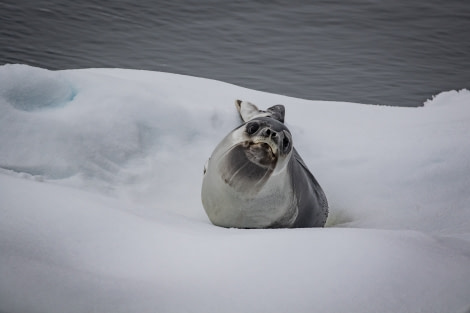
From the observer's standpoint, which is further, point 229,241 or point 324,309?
point 229,241

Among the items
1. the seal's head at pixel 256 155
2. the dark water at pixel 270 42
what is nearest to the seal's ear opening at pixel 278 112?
the seal's head at pixel 256 155

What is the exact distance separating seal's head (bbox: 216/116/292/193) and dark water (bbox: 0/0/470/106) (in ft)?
16.4

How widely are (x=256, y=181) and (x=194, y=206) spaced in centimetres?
60

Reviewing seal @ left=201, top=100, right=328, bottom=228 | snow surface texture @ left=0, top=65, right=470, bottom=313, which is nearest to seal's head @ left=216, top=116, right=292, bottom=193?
seal @ left=201, top=100, right=328, bottom=228

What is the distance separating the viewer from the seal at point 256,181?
10.2 feet

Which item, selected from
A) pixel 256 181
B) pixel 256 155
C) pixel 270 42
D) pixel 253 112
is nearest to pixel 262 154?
pixel 256 155

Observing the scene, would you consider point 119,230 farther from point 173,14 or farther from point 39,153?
point 173,14

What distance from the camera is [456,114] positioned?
5148 millimetres

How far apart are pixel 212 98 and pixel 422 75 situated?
5476 millimetres

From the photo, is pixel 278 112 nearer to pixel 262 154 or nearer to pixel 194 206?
pixel 194 206

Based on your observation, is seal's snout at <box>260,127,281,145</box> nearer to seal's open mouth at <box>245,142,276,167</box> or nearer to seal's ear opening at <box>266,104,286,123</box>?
seal's open mouth at <box>245,142,276,167</box>

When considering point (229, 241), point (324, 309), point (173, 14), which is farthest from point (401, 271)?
point (173, 14)

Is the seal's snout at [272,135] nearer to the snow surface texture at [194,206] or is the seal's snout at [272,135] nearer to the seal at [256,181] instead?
the seal at [256,181]

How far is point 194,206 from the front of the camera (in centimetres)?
361
